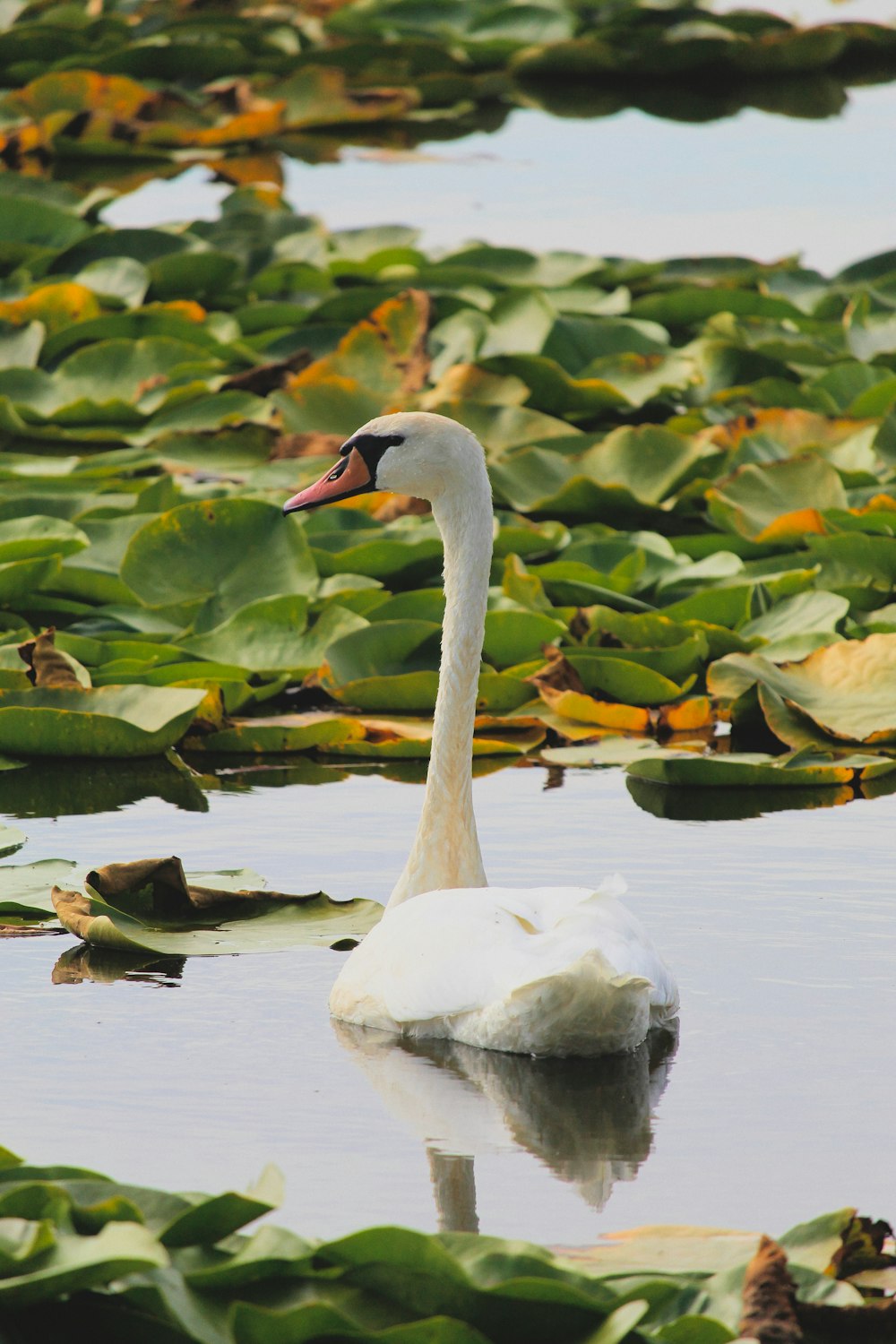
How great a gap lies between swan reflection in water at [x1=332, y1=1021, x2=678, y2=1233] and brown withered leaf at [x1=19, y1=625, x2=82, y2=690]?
196 cm

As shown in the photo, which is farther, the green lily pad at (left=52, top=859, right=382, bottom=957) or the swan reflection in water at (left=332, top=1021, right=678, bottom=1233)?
the green lily pad at (left=52, top=859, right=382, bottom=957)

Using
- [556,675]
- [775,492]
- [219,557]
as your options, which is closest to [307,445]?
[219,557]

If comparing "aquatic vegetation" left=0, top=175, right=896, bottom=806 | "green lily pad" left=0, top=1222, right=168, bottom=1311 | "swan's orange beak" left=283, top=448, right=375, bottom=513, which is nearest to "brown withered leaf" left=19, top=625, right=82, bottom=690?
"aquatic vegetation" left=0, top=175, right=896, bottom=806

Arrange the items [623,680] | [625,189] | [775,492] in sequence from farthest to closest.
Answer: [625,189], [775,492], [623,680]

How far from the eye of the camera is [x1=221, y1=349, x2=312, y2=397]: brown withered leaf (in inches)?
347

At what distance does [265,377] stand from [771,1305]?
20.9ft

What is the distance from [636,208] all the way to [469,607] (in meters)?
9.17

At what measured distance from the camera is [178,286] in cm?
1032

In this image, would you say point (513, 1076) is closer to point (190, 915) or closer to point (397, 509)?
point (190, 915)

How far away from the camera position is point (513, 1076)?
3.96 metres

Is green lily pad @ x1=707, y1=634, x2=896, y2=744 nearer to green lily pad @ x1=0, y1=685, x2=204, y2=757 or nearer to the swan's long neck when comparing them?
green lily pad @ x1=0, y1=685, x2=204, y2=757

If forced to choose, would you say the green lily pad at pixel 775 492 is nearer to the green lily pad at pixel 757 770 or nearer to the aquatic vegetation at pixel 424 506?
the aquatic vegetation at pixel 424 506

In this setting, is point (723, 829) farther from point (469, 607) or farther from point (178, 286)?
point (178, 286)

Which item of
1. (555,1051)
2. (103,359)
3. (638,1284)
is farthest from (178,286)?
(638,1284)
